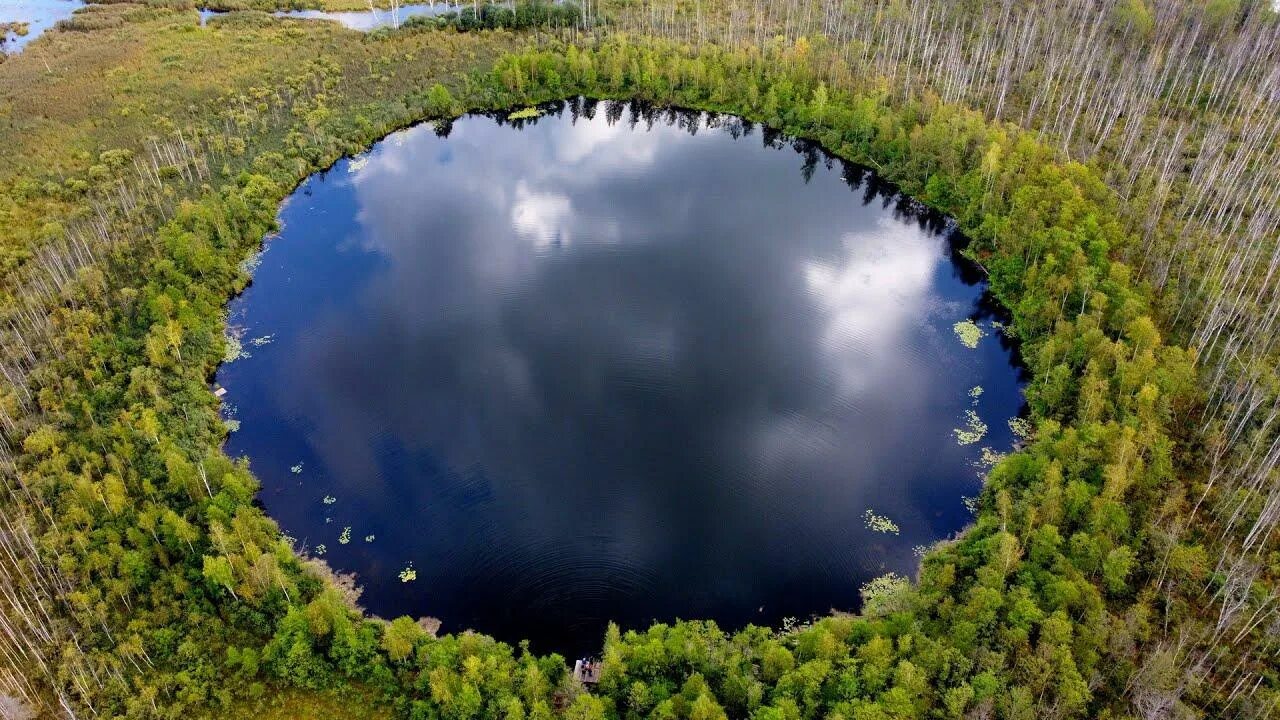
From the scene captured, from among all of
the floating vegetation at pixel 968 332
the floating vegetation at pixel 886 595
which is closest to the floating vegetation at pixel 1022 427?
the floating vegetation at pixel 968 332

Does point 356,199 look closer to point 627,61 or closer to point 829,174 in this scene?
point 627,61

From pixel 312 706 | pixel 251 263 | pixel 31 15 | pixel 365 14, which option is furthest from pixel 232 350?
pixel 31 15

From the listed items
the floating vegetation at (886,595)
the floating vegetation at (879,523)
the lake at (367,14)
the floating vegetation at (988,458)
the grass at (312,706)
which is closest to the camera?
the grass at (312,706)

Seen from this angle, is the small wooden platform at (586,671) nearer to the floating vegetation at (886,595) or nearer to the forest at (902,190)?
the forest at (902,190)

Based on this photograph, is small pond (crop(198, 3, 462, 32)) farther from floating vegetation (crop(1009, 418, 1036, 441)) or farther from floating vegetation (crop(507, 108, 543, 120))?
floating vegetation (crop(1009, 418, 1036, 441))

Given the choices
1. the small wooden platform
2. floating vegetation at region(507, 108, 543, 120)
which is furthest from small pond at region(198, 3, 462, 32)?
the small wooden platform

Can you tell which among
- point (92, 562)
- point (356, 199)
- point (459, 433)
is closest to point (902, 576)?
point (459, 433)
